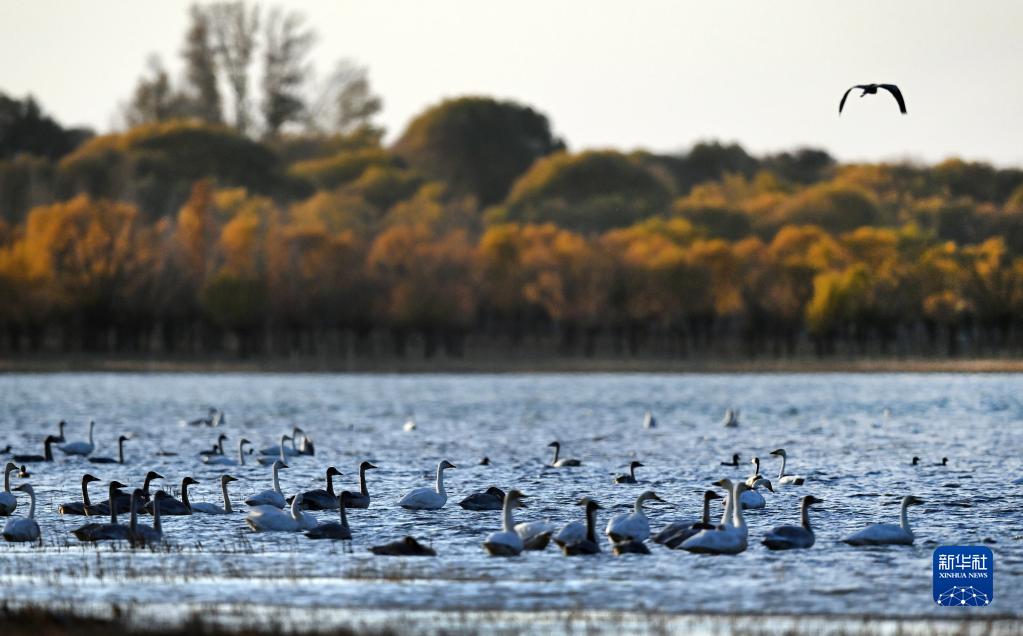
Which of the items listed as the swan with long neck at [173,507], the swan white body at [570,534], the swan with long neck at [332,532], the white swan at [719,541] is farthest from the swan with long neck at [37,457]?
the white swan at [719,541]

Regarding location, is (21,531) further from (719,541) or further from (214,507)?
(719,541)

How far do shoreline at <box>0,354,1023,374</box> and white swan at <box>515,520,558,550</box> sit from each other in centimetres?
11198

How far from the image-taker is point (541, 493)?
3981 centimetres

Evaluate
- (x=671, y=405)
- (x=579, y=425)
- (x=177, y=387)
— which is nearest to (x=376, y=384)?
(x=177, y=387)

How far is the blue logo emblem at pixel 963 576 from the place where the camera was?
77.2 feet

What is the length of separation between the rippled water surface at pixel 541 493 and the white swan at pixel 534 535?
946 millimetres

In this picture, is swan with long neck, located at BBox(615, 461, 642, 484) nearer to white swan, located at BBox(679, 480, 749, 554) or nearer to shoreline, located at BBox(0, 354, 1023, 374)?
white swan, located at BBox(679, 480, 749, 554)

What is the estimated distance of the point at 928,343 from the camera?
16538 centimetres

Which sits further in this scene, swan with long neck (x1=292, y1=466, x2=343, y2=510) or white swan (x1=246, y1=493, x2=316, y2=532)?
swan with long neck (x1=292, y1=466, x2=343, y2=510)

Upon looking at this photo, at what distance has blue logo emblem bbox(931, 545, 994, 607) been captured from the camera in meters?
23.5

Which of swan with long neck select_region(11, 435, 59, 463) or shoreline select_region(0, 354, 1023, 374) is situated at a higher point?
shoreline select_region(0, 354, 1023, 374)

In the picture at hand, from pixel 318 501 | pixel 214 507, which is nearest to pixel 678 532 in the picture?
pixel 318 501

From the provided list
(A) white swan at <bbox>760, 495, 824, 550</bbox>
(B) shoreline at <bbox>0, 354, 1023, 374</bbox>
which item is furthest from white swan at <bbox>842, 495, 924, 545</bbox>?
(B) shoreline at <bbox>0, 354, 1023, 374</bbox>

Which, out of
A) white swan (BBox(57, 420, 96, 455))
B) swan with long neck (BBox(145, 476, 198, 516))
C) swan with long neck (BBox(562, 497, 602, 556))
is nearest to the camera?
swan with long neck (BBox(562, 497, 602, 556))
